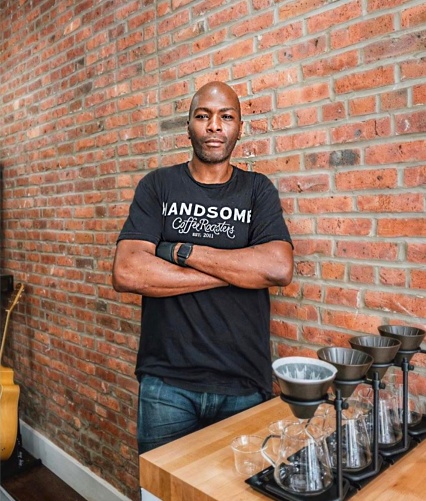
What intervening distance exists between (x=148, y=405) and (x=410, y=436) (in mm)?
842

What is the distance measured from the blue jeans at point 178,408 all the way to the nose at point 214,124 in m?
0.88

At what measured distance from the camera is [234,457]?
1.09 metres

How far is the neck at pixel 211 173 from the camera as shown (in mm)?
1686

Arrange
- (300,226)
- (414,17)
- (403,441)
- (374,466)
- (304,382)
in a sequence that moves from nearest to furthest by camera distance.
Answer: (304,382) < (374,466) < (403,441) < (414,17) < (300,226)

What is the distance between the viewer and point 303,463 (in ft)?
3.19

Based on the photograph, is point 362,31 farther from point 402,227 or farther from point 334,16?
point 402,227

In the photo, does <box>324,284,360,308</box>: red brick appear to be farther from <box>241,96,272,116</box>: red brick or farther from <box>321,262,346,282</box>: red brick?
<box>241,96,272,116</box>: red brick

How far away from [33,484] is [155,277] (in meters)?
2.05

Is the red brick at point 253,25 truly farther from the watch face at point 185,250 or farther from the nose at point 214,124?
the watch face at point 185,250

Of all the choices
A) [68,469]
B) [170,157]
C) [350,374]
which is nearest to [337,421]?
[350,374]

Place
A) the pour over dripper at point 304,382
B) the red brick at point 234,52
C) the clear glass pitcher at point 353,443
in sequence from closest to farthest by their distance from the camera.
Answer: the pour over dripper at point 304,382
the clear glass pitcher at point 353,443
the red brick at point 234,52

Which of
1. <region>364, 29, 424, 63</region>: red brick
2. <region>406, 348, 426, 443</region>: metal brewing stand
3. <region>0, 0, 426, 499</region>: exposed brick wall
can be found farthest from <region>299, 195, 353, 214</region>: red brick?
<region>406, 348, 426, 443</region>: metal brewing stand

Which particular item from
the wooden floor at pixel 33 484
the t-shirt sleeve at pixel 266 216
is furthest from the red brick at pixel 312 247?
the wooden floor at pixel 33 484

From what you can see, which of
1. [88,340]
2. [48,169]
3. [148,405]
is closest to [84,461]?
[88,340]
